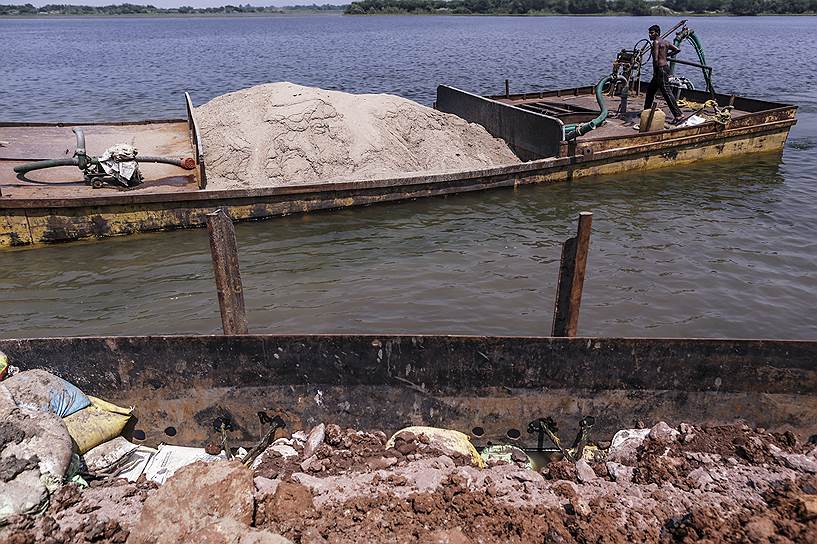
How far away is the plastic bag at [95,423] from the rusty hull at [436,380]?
0.77 feet

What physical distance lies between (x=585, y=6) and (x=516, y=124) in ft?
351

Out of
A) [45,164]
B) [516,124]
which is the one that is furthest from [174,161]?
[516,124]

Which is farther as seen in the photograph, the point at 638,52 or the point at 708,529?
the point at 638,52

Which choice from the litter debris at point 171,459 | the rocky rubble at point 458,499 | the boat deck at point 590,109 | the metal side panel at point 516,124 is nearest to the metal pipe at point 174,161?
the litter debris at point 171,459

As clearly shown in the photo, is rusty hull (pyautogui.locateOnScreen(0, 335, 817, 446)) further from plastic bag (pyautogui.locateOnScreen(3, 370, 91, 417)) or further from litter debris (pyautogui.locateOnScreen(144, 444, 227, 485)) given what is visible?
plastic bag (pyautogui.locateOnScreen(3, 370, 91, 417))

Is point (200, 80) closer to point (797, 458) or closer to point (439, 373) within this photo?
point (439, 373)

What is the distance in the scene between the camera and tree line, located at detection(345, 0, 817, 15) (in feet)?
287

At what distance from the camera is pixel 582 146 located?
11.7 m

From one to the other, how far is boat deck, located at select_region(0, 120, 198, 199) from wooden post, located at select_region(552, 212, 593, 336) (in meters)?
6.89

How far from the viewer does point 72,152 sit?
1130cm

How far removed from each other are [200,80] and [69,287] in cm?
2509

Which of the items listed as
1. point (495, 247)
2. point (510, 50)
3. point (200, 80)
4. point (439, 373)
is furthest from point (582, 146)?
point (510, 50)

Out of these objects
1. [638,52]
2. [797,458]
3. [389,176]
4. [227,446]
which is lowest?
[227,446]

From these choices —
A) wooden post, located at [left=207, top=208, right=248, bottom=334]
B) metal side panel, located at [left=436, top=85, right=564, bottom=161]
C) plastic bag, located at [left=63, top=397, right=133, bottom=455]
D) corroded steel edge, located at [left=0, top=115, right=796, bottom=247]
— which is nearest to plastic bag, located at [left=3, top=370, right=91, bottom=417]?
plastic bag, located at [left=63, top=397, right=133, bottom=455]
